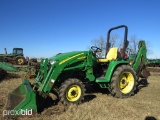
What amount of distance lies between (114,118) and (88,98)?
2.06 meters

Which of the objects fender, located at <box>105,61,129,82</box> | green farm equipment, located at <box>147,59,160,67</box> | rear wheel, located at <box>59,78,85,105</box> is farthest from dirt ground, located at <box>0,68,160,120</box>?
green farm equipment, located at <box>147,59,160,67</box>

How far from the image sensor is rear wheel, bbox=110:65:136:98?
700 centimetres

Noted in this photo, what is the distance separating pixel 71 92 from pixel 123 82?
2380 millimetres

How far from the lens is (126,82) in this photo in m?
7.61

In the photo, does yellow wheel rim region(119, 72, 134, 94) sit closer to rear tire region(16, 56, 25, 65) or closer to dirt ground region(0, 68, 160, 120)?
dirt ground region(0, 68, 160, 120)

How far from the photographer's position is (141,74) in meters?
8.70

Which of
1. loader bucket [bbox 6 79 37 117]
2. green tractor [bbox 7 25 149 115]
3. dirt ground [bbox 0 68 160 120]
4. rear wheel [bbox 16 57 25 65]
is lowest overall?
dirt ground [bbox 0 68 160 120]

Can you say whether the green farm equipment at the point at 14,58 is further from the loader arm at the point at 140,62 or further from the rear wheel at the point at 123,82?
the rear wheel at the point at 123,82

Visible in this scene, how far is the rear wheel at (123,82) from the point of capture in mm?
7004

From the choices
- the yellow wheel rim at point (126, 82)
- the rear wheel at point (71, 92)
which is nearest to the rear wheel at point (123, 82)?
the yellow wheel rim at point (126, 82)

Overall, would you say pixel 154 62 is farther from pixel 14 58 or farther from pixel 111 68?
pixel 111 68

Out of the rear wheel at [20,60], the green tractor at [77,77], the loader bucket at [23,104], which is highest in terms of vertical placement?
the rear wheel at [20,60]

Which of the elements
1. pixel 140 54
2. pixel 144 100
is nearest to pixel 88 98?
pixel 144 100

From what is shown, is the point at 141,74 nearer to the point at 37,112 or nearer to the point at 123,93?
the point at 123,93
